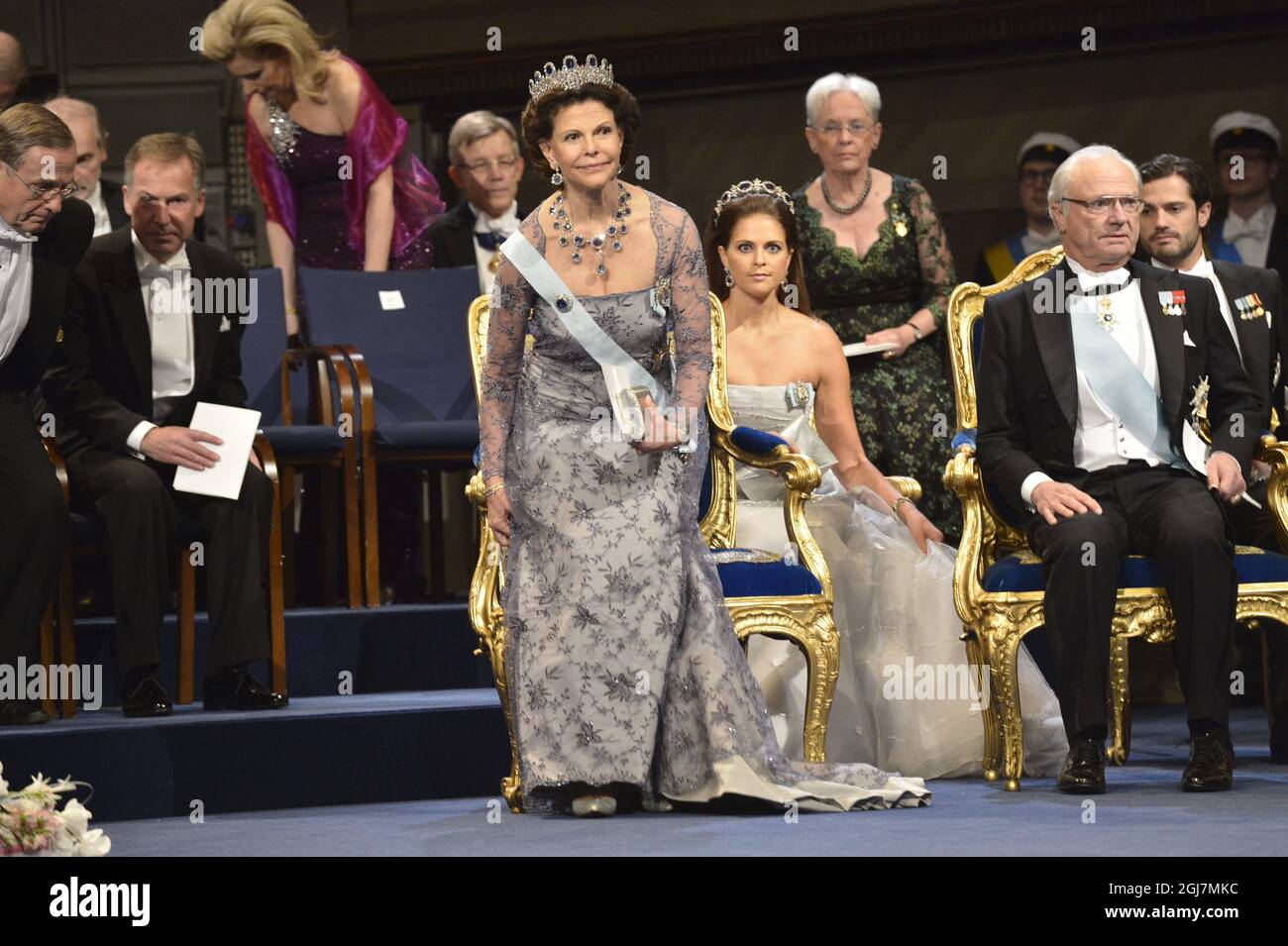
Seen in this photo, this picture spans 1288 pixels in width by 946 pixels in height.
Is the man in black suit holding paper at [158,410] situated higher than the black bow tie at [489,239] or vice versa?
the black bow tie at [489,239]

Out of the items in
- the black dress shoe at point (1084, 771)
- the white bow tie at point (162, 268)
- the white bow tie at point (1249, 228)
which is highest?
the white bow tie at point (1249, 228)

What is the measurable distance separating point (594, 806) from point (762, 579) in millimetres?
666

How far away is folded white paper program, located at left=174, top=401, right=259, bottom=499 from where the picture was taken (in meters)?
4.28

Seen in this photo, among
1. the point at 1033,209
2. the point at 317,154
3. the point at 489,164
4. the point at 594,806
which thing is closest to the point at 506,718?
the point at 594,806

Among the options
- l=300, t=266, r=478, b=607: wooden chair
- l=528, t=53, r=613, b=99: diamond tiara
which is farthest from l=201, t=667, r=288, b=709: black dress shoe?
l=528, t=53, r=613, b=99: diamond tiara

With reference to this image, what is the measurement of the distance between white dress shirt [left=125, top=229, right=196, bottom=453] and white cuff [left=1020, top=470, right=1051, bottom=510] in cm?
199

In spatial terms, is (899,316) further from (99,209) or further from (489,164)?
(99,209)

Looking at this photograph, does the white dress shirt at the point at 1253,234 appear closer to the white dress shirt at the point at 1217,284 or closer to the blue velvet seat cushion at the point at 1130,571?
the white dress shirt at the point at 1217,284

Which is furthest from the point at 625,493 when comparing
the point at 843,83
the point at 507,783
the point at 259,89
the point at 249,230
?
the point at 249,230

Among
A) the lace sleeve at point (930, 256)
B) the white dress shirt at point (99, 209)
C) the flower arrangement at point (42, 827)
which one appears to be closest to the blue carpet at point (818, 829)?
the flower arrangement at point (42, 827)

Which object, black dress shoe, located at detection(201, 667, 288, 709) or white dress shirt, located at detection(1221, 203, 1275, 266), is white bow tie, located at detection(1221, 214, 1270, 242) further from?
black dress shoe, located at detection(201, 667, 288, 709)

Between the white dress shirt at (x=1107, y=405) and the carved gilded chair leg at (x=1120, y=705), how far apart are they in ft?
1.59

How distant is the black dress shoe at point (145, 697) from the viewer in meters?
4.06
